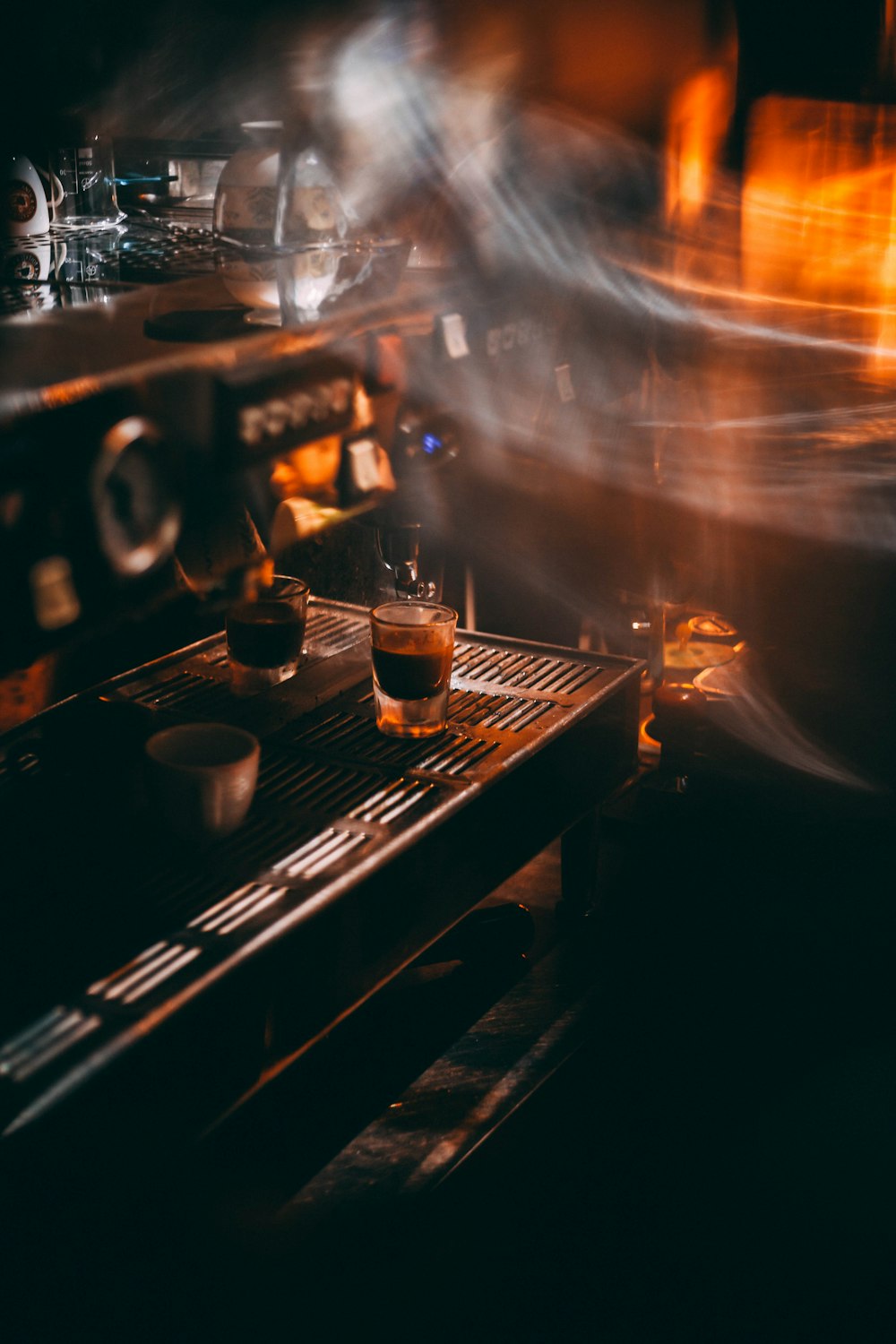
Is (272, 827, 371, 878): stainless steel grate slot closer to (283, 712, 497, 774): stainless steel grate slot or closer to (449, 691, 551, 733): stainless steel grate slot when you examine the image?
(283, 712, 497, 774): stainless steel grate slot

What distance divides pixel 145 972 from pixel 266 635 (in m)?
0.66

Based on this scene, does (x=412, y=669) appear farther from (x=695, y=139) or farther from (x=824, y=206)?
(x=824, y=206)

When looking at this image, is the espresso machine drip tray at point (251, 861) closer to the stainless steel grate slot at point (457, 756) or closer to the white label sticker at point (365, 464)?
the stainless steel grate slot at point (457, 756)

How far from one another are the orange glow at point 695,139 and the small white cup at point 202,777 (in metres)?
1.39

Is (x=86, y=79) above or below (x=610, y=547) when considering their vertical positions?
above

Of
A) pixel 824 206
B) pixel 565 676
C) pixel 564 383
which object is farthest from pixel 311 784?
→ pixel 824 206

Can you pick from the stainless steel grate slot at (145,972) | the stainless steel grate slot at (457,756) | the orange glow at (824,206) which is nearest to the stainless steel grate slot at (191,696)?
the stainless steel grate slot at (457,756)

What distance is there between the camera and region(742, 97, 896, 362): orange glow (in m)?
2.99

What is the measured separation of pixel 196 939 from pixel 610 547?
1649 millimetres

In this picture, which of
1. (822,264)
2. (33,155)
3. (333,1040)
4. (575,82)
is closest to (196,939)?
(333,1040)

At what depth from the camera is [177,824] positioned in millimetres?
1312

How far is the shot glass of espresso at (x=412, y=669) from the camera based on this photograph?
1.55 m

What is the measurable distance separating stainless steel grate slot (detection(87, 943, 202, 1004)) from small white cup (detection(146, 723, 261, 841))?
20 centimetres

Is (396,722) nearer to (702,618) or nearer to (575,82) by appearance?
(575,82)
